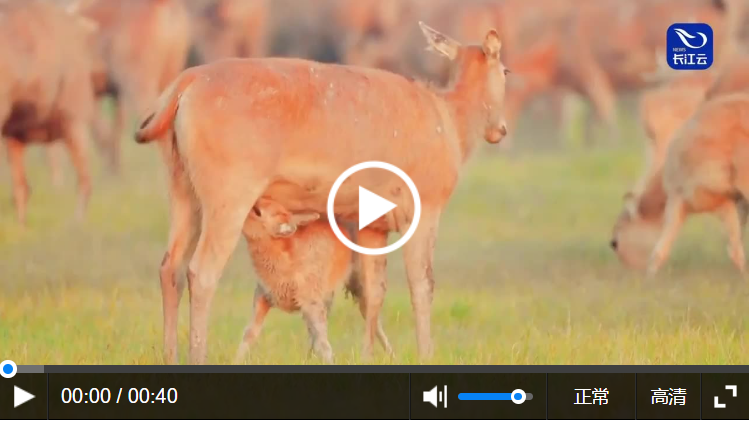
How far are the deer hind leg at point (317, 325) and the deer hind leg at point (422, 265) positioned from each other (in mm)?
460

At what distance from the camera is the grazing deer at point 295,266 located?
24.4 ft

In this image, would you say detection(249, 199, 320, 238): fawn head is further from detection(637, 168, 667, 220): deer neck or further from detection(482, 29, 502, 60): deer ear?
detection(637, 168, 667, 220): deer neck

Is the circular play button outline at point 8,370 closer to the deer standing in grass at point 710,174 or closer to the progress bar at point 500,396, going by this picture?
the progress bar at point 500,396

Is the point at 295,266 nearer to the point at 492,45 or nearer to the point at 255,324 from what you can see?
the point at 255,324

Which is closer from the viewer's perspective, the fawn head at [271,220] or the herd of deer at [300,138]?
the herd of deer at [300,138]

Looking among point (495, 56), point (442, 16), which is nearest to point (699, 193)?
point (495, 56)

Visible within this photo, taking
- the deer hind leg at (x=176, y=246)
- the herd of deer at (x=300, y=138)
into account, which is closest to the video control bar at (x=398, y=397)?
the herd of deer at (x=300, y=138)

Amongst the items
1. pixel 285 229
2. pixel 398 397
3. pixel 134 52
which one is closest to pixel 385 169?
pixel 285 229

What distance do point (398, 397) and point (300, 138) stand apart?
1.79 m

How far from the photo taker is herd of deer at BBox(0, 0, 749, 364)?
6.99 m

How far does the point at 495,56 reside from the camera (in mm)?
8086

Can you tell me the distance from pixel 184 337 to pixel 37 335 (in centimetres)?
80

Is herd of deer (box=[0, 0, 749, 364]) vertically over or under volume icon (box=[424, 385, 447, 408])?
over

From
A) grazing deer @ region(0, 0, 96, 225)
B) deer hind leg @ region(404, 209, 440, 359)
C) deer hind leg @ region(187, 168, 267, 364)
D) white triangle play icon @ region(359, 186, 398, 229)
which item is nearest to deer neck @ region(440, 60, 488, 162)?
deer hind leg @ region(404, 209, 440, 359)
